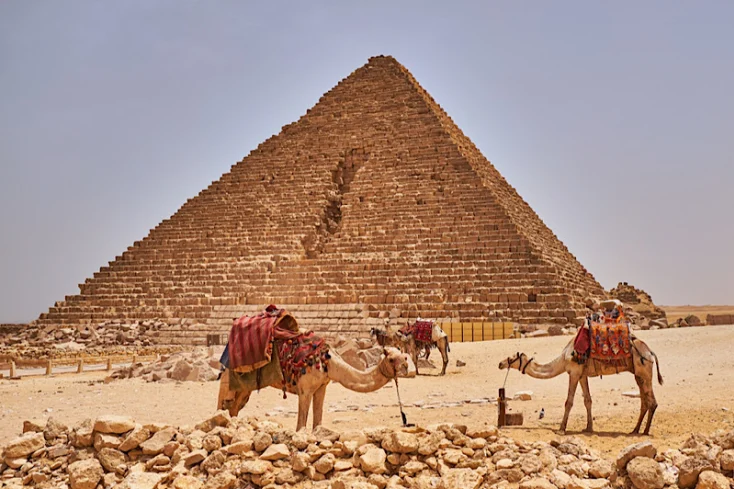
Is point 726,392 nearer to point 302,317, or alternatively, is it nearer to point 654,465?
point 654,465

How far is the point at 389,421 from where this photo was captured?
24.3ft

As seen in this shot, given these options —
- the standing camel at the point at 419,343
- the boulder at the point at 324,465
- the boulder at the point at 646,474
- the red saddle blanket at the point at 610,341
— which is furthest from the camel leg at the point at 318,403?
the standing camel at the point at 419,343

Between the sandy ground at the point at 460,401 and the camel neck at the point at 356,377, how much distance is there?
4.27ft

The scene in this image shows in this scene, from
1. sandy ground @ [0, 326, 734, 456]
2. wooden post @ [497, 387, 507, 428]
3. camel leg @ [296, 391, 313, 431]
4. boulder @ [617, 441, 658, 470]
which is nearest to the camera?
boulder @ [617, 441, 658, 470]

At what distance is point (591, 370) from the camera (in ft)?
21.6

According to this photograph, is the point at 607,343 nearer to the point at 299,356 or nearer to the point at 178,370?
the point at 299,356

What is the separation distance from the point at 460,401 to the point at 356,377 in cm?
356

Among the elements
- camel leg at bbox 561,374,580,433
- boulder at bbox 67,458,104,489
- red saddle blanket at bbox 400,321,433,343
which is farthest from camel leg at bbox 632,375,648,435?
red saddle blanket at bbox 400,321,433,343

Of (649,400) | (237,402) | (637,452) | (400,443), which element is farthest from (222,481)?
(649,400)

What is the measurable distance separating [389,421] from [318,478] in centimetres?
304

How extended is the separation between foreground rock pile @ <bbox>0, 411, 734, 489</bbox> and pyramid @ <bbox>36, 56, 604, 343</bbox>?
16004 millimetres

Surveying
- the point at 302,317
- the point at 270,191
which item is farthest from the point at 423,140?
the point at 302,317

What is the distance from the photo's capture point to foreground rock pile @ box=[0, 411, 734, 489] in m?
A: 4.08

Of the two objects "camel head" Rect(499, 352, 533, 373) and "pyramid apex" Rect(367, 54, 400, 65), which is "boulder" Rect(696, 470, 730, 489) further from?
"pyramid apex" Rect(367, 54, 400, 65)
